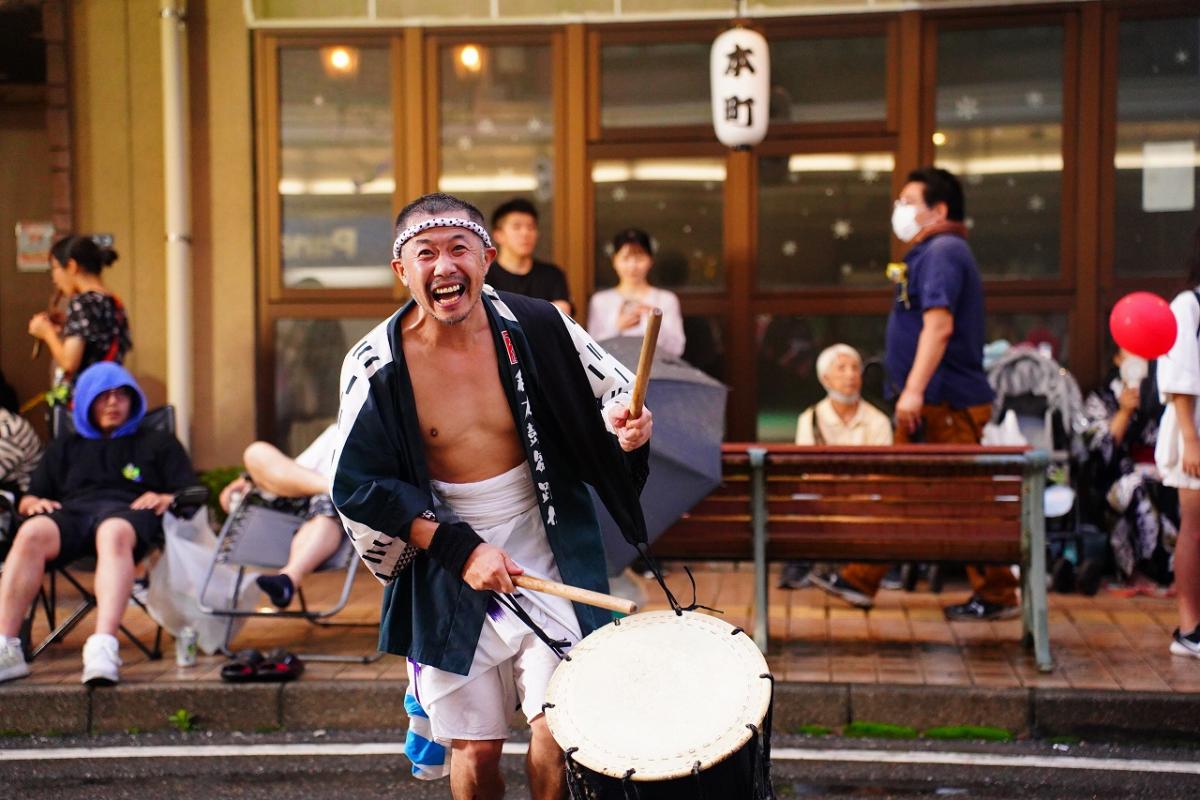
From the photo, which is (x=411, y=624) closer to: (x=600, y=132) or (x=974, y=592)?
(x=974, y=592)

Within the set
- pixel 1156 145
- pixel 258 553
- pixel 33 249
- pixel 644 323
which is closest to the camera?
pixel 258 553

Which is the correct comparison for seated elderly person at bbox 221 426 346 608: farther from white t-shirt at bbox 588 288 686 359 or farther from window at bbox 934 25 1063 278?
window at bbox 934 25 1063 278

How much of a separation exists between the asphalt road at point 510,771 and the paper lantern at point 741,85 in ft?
14.1

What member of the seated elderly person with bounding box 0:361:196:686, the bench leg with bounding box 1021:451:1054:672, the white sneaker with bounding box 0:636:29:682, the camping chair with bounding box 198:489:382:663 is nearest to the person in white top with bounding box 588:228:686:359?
the camping chair with bounding box 198:489:382:663

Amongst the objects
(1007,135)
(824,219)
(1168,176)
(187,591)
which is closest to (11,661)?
(187,591)

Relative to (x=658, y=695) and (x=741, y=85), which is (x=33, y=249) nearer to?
(x=741, y=85)

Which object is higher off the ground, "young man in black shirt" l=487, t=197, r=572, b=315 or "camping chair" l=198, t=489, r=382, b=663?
"young man in black shirt" l=487, t=197, r=572, b=315

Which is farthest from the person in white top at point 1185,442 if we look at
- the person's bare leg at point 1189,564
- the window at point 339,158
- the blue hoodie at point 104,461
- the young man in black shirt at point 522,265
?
the window at point 339,158

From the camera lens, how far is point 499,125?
10648mm

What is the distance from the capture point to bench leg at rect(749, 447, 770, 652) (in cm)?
728

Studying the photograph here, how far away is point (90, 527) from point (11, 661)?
791 millimetres

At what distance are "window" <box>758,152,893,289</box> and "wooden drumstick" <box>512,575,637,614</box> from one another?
6502 mm

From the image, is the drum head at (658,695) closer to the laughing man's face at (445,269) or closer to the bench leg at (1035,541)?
the laughing man's face at (445,269)

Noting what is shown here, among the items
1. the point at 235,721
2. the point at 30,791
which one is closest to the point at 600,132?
the point at 235,721
